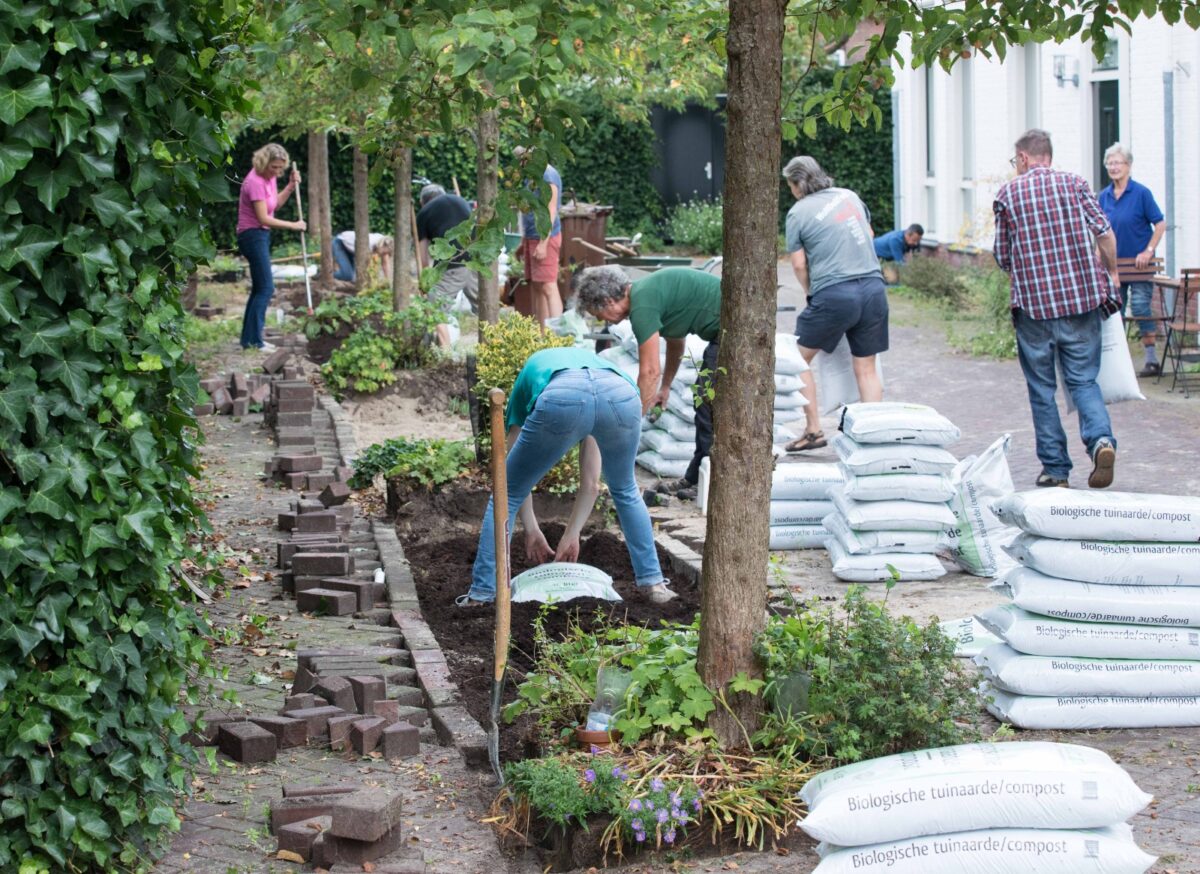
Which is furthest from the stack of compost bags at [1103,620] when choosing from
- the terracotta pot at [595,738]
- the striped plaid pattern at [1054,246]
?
the striped plaid pattern at [1054,246]

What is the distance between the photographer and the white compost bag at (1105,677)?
5.10 metres

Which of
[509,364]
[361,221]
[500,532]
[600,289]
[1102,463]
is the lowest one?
[1102,463]

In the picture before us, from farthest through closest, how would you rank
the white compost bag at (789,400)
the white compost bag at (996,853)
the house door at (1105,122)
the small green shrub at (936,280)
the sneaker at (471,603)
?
the small green shrub at (936,280) < the house door at (1105,122) < the white compost bag at (789,400) < the sneaker at (471,603) < the white compost bag at (996,853)

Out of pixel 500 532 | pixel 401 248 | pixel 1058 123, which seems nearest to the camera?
pixel 500 532

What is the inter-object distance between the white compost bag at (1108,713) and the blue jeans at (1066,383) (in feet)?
13.0

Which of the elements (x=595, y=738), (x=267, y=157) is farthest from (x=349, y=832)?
(x=267, y=157)

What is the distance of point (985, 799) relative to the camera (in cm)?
379

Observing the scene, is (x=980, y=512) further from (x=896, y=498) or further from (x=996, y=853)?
(x=996, y=853)

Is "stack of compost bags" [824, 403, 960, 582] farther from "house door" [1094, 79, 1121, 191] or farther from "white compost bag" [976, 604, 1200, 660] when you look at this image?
"house door" [1094, 79, 1121, 191]

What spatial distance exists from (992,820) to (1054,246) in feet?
19.0

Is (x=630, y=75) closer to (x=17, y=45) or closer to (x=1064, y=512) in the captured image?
(x=1064, y=512)

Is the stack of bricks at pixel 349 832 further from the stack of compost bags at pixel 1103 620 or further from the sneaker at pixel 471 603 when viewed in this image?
the sneaker at pixel 471 603

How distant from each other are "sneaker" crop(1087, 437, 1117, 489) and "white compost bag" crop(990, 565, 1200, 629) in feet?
11.5

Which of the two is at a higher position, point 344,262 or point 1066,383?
point 344,262
